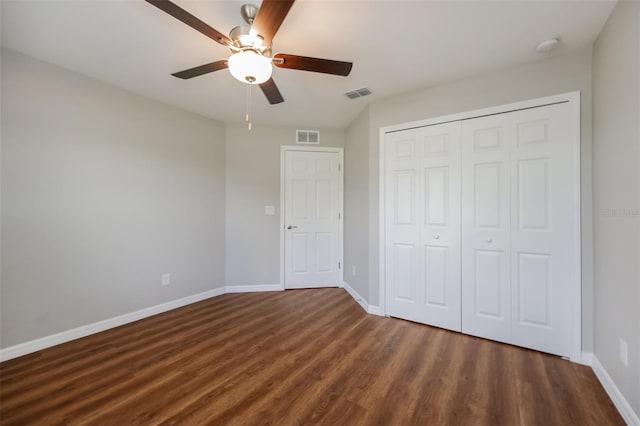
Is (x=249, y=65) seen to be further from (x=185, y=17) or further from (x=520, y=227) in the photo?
(x=520, y=227)

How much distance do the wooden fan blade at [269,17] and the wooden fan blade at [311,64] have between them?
5.2 inches

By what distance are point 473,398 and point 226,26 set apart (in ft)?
9.68

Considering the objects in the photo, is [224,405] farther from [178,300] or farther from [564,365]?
[564,365]

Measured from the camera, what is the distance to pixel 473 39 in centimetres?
194

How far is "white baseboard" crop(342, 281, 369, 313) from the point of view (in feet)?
10.4

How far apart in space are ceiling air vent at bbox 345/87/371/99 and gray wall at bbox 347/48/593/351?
0.80 feet

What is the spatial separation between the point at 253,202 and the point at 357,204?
5.09 feet

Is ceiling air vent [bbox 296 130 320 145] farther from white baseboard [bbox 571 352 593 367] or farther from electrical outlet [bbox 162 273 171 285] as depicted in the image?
white baseboard [bbox 571 352 593 367]

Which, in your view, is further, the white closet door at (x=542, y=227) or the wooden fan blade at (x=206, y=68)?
the white closet door at (x=542, y=227)

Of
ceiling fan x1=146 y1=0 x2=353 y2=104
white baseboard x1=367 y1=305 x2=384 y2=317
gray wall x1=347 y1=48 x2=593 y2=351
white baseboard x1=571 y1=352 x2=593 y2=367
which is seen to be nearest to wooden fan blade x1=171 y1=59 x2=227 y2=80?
ceiling fan x1=146 y1=0 x2=353 y2=104

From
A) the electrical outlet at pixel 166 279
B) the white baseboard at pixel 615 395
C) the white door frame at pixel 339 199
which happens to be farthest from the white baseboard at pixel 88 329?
the white baseboard at pixel 615 395

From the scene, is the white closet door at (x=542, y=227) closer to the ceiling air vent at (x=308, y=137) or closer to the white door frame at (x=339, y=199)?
the white door frame at (x=339, y=199)

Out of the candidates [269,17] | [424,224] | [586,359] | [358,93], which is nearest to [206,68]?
[269,17]

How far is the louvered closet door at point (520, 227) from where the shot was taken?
6.93ft
